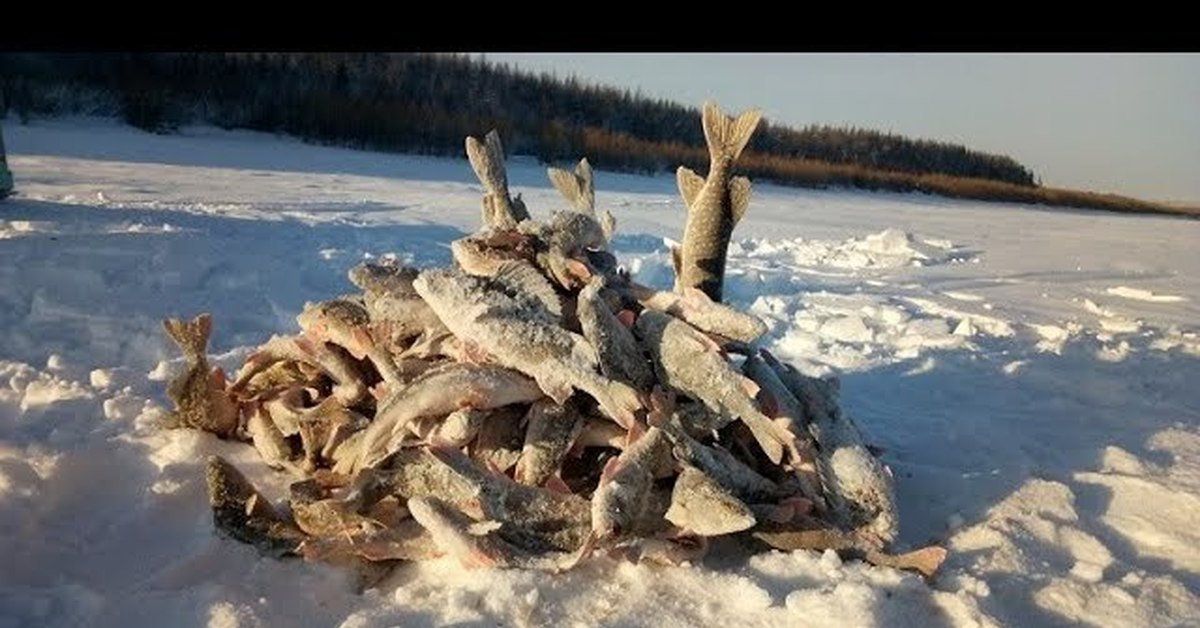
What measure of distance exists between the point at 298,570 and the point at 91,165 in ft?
38.9

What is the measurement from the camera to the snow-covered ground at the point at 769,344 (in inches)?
93.0

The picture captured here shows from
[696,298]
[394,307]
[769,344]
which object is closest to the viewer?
[696,298]

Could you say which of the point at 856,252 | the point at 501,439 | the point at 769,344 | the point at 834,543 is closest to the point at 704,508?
the point at 834,543

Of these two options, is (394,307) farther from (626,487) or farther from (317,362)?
(626,487)

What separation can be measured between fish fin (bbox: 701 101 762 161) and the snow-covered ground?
4.23 ft

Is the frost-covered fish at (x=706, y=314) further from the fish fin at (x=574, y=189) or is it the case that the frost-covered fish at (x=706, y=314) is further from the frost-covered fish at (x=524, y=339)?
the fish fin at (x=574, y=189)

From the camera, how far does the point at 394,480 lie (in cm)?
267

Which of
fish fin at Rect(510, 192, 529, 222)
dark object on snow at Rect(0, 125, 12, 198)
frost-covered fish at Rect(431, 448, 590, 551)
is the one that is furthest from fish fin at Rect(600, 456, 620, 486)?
dark object on snow at Rect(0, 125, 12, 198)

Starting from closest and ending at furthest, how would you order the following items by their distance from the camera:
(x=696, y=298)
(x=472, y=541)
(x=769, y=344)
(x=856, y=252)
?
(x=472, y=541) < (x=696, y=298) < (x=769, y=344) < (x=856, y=252)

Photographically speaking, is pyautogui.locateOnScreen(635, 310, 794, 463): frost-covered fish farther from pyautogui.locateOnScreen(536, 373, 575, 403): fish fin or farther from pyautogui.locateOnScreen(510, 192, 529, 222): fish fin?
pyautogui.locateOnScreen(510, 192, 529, 222): fish fin

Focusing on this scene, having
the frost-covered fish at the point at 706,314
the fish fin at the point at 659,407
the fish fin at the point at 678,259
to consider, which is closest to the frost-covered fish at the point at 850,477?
A: the frost-covered fish at the point at 706,314

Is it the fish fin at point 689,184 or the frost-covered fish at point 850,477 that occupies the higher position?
the fish fin at point 689,184

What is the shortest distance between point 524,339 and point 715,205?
3.33ft

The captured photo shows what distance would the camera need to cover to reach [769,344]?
5992 millimetres
